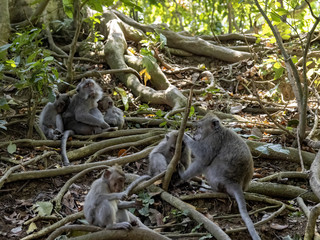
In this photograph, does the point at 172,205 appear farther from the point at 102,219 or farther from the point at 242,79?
the point at 242,79

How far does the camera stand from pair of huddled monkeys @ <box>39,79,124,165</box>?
7215mm

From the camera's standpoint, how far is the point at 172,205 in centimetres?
482

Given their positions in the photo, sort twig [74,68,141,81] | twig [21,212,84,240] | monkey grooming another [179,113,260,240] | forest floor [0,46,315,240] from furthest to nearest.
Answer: twig [74,68,141,81] → monkey grooming another [179,113,260,240] → forest floor [0,46,315,240] → twig [21,212,84,240]

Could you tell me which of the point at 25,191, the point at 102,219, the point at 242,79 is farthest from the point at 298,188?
the point at 242,79

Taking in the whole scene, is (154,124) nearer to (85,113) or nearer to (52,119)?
(85,113)

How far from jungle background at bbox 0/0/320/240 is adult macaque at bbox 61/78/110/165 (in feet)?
1.09

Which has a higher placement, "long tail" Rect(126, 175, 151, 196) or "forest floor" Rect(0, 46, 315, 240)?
"long tail" Rect(126, 175, 151, 196)

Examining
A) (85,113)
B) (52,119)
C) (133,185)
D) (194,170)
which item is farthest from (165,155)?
(52,119)

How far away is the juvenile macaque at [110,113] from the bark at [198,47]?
3467 mm

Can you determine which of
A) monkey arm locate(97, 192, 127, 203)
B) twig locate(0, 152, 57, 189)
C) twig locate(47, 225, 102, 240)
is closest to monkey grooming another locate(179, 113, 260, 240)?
monkey arm locate(97, 192, 127, 203)

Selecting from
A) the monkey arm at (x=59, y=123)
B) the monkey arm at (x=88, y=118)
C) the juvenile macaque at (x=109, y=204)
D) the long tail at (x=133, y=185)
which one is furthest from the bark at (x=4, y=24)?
the juvenile macaque at (x=109, y=204)

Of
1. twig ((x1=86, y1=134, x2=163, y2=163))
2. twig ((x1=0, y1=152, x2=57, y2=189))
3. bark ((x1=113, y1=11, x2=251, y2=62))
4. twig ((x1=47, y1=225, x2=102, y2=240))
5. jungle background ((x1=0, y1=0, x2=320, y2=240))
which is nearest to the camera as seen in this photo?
twig ((x1=47, y1=225, x2=102, y2=240))

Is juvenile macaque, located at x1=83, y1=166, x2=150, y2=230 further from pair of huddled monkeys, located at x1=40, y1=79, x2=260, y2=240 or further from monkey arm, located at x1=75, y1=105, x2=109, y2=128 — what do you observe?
monkey arm, located at x1=75, y1=105, x2=109, y2=128

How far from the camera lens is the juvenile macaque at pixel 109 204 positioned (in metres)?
3.83
